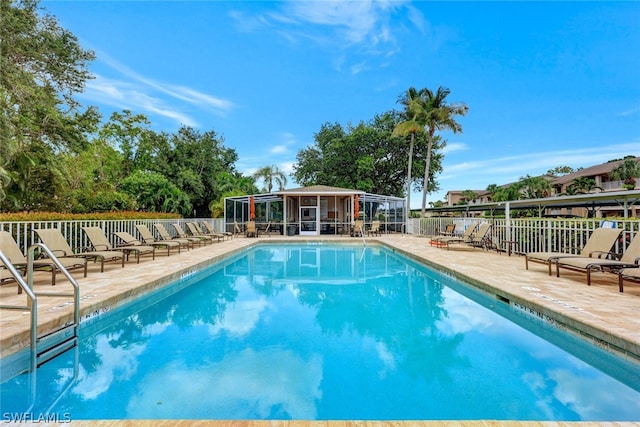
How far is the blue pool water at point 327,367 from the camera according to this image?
260cm

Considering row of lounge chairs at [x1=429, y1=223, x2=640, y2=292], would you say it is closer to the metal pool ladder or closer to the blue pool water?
the blue pool water

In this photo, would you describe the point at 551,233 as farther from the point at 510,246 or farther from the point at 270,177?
the point at 270,177

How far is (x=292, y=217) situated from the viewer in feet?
71.4

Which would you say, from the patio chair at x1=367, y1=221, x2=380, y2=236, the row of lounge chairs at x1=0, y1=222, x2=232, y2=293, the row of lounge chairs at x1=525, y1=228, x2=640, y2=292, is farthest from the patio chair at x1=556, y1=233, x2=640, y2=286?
the patio chair at x1=367, y1=221, x2=380, y2=236

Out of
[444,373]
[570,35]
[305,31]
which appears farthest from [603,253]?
[305,31]

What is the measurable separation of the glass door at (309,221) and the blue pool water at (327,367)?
14191mm

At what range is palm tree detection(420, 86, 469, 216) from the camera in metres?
23.9

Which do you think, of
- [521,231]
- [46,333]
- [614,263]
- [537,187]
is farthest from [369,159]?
[46,333]

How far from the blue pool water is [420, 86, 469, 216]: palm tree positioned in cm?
2046

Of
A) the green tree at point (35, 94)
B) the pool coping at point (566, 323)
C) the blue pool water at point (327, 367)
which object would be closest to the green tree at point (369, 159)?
the green tree at point (35, 94)

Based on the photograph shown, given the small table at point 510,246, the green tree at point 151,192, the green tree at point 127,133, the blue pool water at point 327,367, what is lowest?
the blue pool water at point 327,367

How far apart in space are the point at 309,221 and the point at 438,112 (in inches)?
471

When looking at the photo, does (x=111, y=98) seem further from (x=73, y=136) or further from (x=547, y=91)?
(x=547, y=91)

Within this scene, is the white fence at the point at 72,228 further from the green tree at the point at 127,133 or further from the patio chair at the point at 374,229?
the green tree at the point at 127,133
